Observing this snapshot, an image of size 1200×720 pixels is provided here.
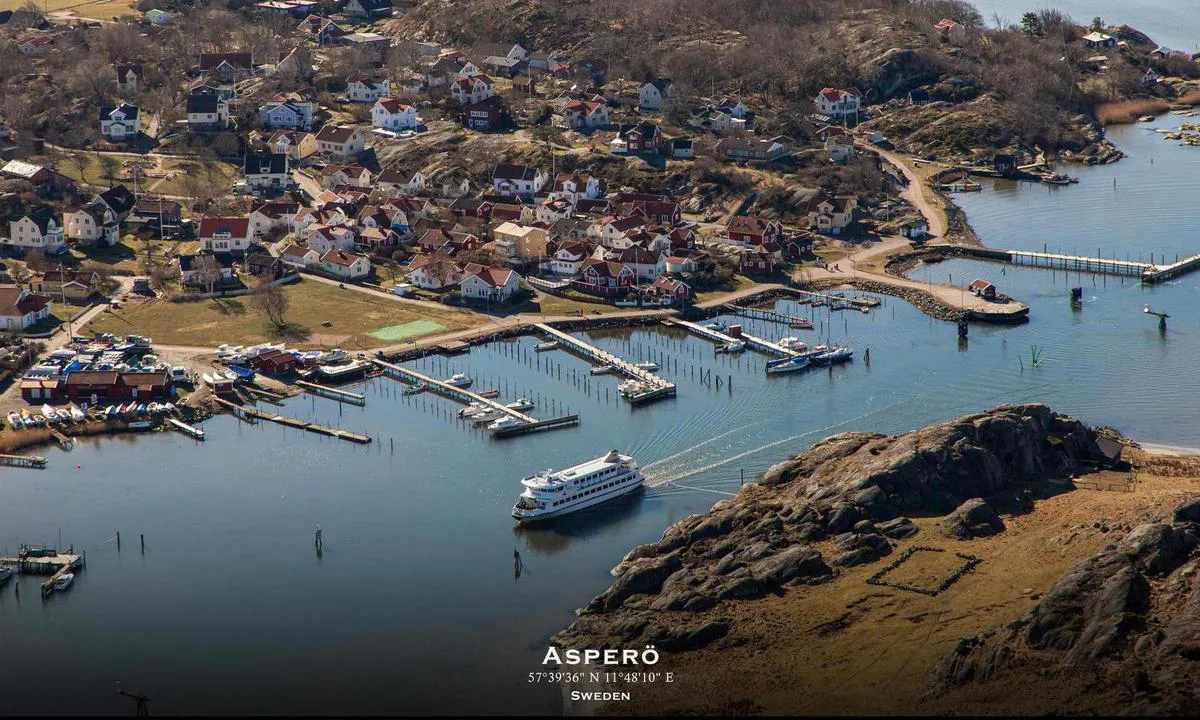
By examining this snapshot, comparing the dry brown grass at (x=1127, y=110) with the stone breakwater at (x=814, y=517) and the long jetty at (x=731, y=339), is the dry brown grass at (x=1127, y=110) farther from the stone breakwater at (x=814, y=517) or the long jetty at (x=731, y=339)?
the stone breakwater at (x=814, y=517)

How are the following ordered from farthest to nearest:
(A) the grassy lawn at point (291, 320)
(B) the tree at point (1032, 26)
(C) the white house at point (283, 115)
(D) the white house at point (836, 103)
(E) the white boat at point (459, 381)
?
(B) the tree at point (1032, 26) < (D) the white house at point (836, 103) < (C) the white house at point (283, 115) < (A) the grassy lawn at point (291, 320) < (E) the white boat at point (459, 381)

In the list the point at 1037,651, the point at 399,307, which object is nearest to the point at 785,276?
the point at 399,307

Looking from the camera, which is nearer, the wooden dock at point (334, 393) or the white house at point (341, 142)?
the wooden dock at point (334, 393)

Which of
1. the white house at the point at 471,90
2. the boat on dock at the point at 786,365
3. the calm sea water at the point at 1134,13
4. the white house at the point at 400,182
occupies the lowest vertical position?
the boat on dock at the point at 786,365

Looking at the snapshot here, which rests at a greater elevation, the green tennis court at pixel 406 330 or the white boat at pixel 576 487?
the green tennis court at pixel 406 330

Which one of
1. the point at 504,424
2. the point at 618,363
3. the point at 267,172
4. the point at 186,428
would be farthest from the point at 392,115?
the point at 504,424

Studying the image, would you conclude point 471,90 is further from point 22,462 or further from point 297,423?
point 22,462

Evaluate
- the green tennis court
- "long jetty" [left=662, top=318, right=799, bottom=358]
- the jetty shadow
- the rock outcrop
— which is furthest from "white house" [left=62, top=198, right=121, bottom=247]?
the rock outcrop

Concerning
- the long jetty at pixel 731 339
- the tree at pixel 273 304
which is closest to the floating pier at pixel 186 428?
the tree at pixel 273 304
